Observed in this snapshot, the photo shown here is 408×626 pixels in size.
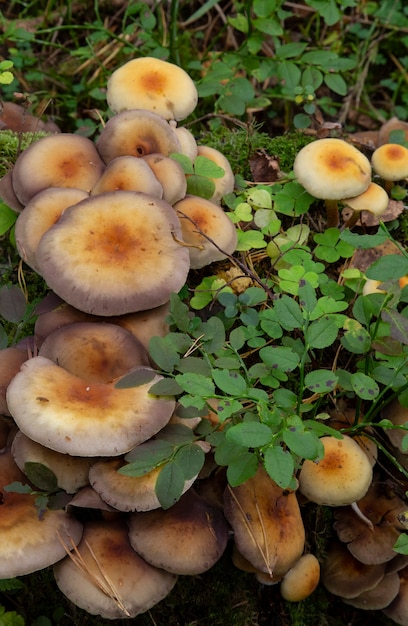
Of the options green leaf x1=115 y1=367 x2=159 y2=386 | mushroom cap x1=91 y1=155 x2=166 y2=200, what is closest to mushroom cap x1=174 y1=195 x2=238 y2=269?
mushroom cap x1=91 y1=155 x2=166 y2=200

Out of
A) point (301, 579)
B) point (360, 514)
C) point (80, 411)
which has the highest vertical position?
point (80, 411)

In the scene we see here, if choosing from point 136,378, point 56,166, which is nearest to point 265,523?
point 136,378

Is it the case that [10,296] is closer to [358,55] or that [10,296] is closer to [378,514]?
[378,514]

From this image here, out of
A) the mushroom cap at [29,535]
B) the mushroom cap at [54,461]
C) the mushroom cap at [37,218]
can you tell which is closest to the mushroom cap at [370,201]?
the mushroom cap at [37,218]

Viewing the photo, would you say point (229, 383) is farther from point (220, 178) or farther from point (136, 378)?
point (220, 178)

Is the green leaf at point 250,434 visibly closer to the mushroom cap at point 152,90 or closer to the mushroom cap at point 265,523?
the mushroom cap at point 265,523
